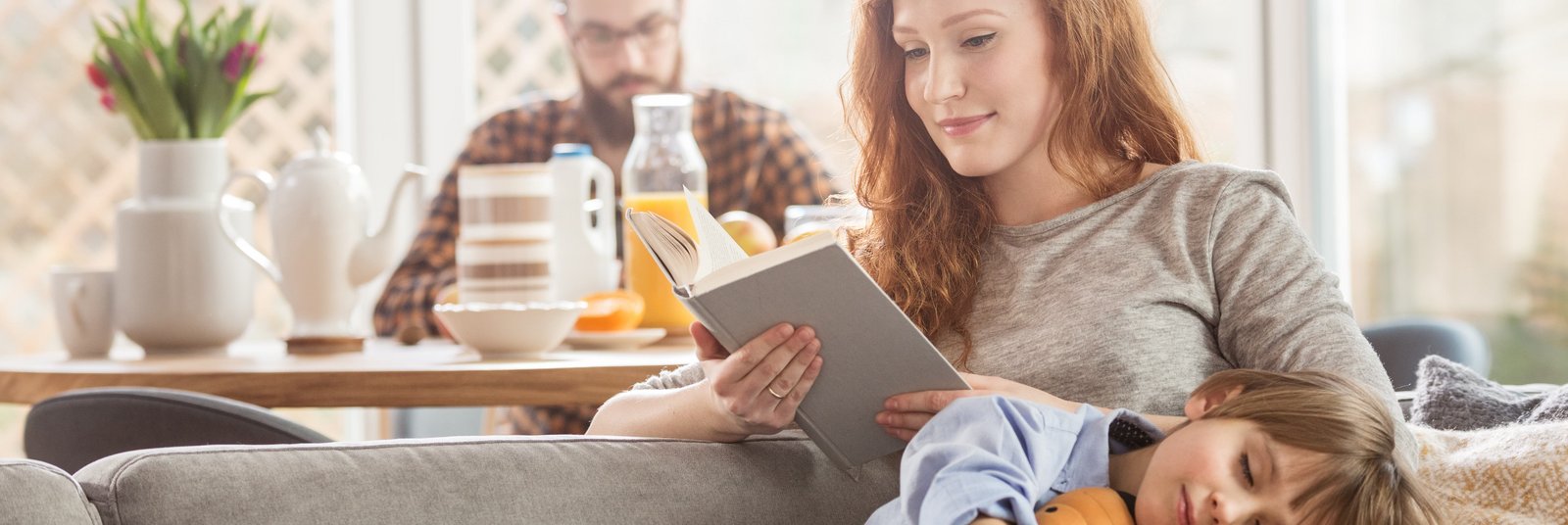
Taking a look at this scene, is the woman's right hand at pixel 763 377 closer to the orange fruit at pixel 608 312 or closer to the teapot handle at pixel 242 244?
the orange fruit at pixel 608 312

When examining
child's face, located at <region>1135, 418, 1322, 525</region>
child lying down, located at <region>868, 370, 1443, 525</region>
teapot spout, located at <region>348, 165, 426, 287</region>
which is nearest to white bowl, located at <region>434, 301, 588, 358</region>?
teapot spout, located at <region>348, 165, 426, 287</region>

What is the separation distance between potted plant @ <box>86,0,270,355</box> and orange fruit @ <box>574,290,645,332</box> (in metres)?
0.50

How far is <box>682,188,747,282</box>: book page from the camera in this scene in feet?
3.89

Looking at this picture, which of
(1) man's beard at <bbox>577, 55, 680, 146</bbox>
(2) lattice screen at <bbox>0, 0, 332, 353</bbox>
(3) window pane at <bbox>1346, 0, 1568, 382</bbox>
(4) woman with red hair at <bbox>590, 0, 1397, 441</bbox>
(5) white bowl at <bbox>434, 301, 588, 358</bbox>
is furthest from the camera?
(2) lattice screen at <bbox>0, 0, 332, 353</bbox>

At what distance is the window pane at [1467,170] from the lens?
365 cm

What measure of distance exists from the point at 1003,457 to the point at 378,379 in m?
0.89

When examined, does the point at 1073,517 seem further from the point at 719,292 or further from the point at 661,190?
the point at 661,190

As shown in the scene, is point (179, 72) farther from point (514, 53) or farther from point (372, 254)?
point (514, 53)

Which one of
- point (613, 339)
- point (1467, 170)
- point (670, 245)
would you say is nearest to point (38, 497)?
point (670, 245)

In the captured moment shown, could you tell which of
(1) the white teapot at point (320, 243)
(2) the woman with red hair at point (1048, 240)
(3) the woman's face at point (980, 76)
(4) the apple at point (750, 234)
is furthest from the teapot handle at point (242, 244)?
(3) the woman's face at point (980, 76)

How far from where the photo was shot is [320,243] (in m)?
2.06

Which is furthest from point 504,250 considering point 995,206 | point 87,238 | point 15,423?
point 15,423

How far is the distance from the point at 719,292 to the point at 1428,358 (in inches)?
30.5

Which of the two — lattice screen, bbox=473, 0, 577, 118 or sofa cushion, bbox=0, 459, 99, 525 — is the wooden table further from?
lattice screen, bbox=473, 0, 577, 118
